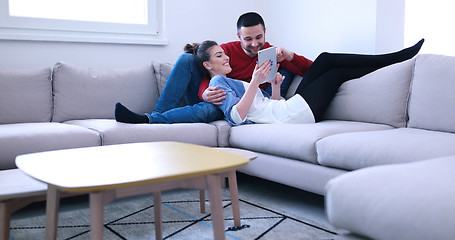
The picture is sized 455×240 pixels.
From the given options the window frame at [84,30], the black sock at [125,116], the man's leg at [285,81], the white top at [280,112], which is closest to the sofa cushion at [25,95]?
the window frame at [84,30]

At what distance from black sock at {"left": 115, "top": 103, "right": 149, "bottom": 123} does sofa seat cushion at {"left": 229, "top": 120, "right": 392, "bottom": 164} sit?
562 millimetres

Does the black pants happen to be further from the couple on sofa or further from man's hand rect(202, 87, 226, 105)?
man's hand rect(202, 87, 226, 105)

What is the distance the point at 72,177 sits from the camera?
119 centimetres

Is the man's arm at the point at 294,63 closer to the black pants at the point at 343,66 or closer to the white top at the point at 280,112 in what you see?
the black pants at the point at 343,66

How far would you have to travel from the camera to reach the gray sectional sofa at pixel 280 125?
2006 millimetres

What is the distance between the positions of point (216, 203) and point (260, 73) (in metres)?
1.38

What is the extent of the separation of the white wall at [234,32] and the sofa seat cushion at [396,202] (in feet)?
7.37

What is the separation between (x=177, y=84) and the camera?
2.97 meters

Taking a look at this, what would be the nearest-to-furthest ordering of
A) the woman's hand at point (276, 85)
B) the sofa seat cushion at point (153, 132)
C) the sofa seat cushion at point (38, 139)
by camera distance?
1. the sofa seat cushion at point (38, 139)
2. the sofa seat cushion at point (153, 132)
3. the woman's hand at point (276, 85)

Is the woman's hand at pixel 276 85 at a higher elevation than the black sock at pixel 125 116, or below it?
higher

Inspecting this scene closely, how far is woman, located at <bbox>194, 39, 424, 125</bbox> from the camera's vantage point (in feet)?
8.60

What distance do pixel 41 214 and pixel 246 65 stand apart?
5.55ft

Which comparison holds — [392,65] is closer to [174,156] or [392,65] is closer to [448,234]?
[174,156]

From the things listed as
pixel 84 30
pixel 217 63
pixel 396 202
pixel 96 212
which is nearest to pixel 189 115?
pixel 217 63
